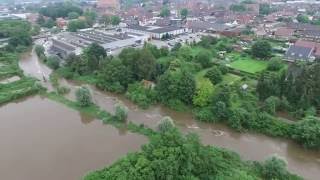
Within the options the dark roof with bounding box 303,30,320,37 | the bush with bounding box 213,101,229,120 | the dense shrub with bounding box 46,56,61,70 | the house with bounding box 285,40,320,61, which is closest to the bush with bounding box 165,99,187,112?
the bush with bounding box 213,101,229,120

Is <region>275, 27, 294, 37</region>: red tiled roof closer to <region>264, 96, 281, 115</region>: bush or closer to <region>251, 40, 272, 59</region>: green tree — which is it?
<region>251, 40, 272, 59</region>: green tree

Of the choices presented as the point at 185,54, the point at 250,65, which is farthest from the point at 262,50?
the point at 185,54

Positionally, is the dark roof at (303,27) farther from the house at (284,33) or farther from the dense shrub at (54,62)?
the dense shrub at (54,62)

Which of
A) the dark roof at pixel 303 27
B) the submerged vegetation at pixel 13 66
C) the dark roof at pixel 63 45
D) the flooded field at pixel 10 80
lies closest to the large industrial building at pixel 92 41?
the dark roof at pixel 63 45

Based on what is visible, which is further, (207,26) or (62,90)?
(207,26)

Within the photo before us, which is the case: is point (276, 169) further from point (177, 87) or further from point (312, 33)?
point (312, 33)

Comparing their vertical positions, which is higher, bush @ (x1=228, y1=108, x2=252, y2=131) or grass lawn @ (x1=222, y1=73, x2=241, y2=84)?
grass lawn @ (x1=222, y1=73, x2=241, y2=84)

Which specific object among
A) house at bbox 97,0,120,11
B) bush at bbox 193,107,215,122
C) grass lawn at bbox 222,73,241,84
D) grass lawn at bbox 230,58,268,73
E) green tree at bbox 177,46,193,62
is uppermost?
house at bbox 97,0,120,11
